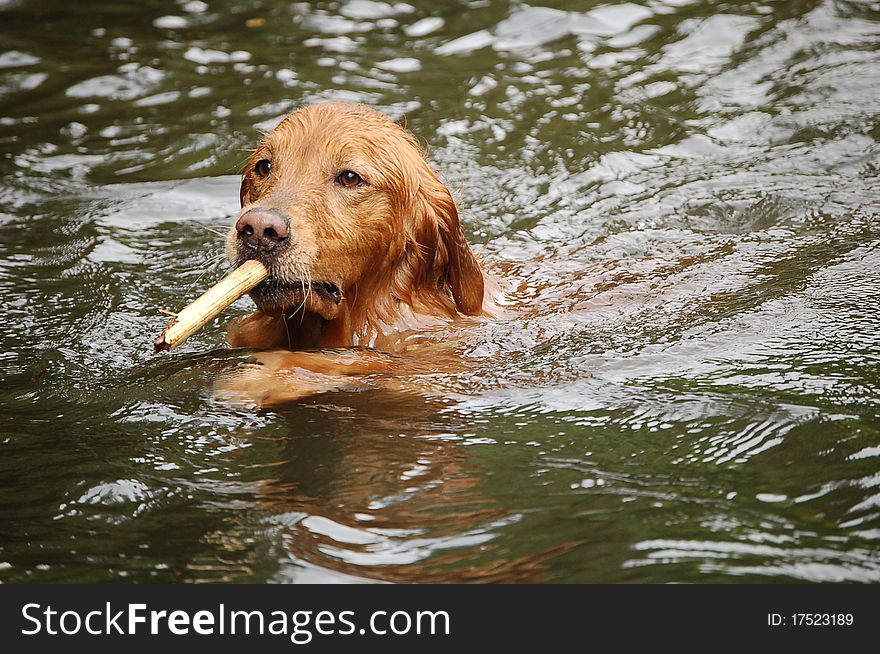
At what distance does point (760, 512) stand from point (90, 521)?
264 cm

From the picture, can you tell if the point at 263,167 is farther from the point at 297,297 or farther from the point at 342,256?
the point at 297,297

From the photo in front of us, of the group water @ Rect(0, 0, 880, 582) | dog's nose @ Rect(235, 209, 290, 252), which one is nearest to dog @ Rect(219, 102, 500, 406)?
dog's nose @ Rect(235, 209, 290, 252)

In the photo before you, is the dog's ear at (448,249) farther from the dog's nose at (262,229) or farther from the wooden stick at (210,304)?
the wooden stick at (210,304)

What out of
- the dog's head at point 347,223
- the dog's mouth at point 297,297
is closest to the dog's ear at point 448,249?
the dog's head at point 347,223

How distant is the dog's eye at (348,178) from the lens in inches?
232

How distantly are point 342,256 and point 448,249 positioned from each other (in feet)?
2.49

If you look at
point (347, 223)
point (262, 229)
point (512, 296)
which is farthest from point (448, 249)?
point (262, 229)

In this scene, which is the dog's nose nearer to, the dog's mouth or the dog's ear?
the dog's mouth

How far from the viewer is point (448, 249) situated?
20.9 ft

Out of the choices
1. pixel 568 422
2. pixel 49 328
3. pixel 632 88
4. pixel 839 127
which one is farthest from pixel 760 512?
pixel 632 88

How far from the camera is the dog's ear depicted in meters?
6.27

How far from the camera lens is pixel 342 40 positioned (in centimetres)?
1241

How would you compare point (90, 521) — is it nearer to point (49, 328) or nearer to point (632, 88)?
point (49, 328)

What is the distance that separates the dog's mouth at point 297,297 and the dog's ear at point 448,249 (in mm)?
661
